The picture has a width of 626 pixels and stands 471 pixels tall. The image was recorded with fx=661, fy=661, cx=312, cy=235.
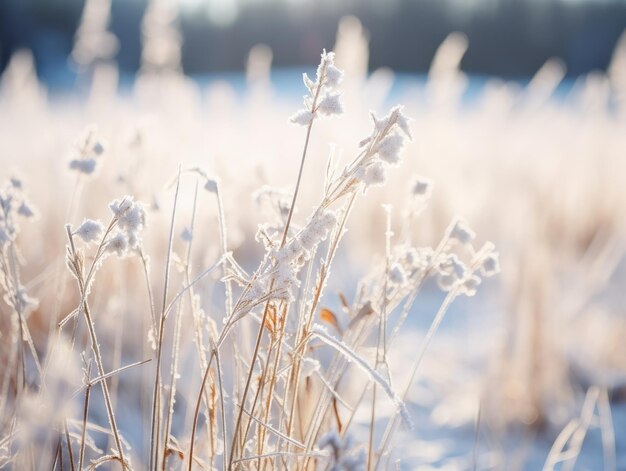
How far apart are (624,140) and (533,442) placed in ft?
19.4

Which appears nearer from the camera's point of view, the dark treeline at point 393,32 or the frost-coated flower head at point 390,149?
the frost-coated flower head at point 390,149

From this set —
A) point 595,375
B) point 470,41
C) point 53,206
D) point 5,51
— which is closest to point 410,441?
point 595,375

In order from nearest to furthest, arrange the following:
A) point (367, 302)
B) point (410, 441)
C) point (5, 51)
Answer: point (367, 302) → point (410, 441) → point (5, 51)

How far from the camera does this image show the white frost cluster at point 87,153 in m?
1.17

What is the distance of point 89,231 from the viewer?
84cm

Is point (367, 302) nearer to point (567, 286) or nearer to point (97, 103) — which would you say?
point (567, 286)

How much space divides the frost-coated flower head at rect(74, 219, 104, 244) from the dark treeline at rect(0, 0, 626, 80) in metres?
32.6

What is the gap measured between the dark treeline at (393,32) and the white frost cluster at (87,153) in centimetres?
3217

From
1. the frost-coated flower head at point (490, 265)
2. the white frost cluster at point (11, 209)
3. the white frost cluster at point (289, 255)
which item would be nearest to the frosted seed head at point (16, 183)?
the white frost cluster at point (11, 209)

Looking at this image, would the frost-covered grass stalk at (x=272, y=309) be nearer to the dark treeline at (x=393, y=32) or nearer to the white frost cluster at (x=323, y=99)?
the white frost cluster at (x=323, y=99)

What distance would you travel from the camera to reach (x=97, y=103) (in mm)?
4215

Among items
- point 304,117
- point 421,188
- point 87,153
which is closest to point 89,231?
point 304,117

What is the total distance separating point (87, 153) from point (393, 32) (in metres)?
35.7

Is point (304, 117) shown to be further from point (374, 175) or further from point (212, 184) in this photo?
point (212, 184)
